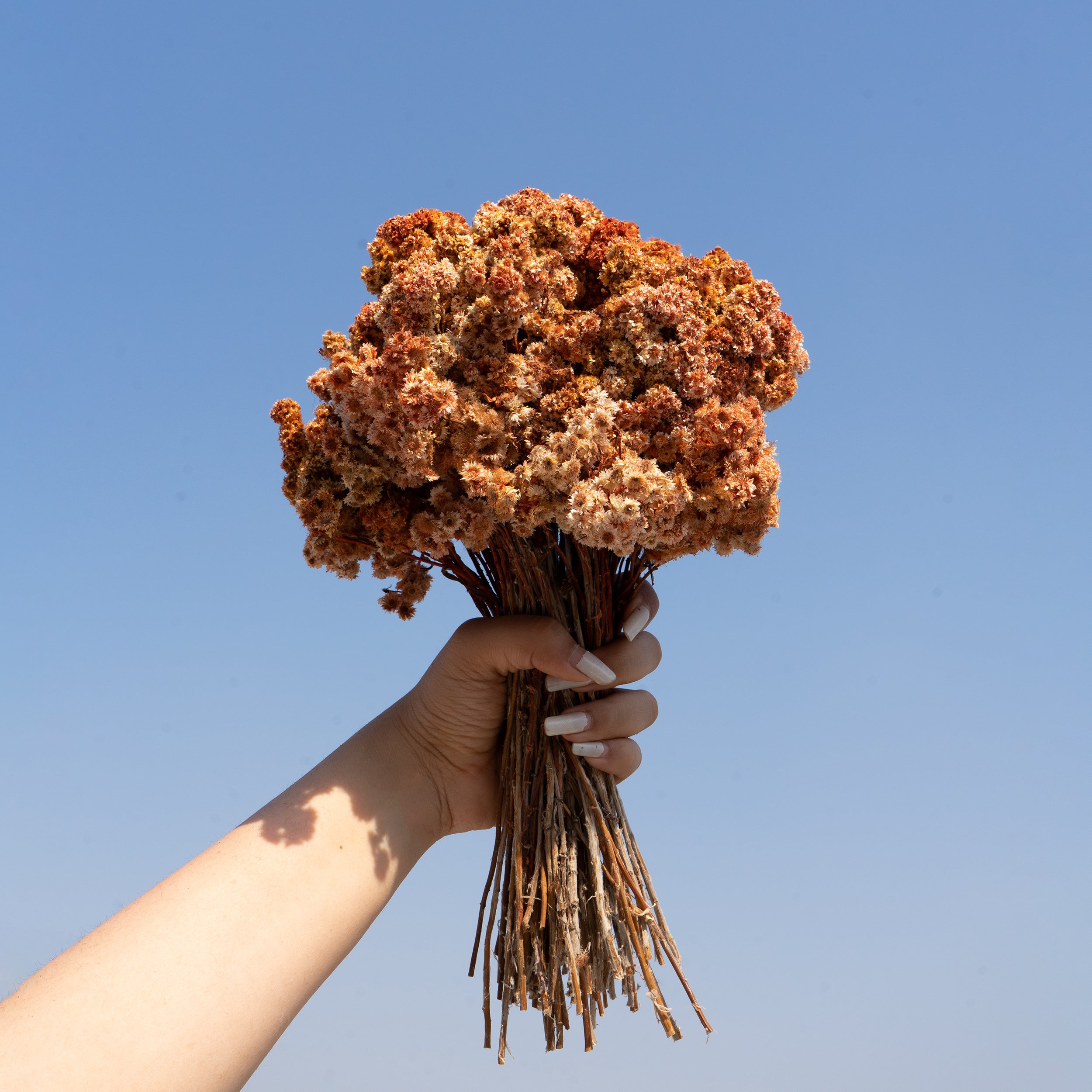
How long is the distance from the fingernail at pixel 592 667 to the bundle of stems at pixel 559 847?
148 mm

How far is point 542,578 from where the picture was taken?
113 inches

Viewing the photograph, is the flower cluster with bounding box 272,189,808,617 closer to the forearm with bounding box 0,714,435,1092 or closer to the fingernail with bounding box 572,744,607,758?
the fingernail with bounding box 572,744,607,758

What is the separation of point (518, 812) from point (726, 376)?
4.72 feet

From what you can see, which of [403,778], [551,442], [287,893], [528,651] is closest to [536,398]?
[551,442]

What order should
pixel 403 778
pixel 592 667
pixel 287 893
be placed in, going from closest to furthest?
pixel 287 893, pixel 592 667, pixel 403 778

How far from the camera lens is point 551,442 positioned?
95.4 inches

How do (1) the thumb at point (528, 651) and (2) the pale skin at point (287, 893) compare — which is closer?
(2) the pale skin at point (287, 893)

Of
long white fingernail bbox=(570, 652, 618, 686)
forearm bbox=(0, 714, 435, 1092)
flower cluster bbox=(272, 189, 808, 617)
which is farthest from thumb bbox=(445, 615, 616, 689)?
forearm bbox=(0, 714, 435, 1092)

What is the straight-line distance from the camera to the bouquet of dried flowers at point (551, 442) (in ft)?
7.98

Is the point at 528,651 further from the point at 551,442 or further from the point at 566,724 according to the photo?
the point at 551,442

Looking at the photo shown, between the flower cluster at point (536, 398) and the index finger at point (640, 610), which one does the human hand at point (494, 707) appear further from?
the flower cluster at point (536, 398)

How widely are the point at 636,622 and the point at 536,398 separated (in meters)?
0.84

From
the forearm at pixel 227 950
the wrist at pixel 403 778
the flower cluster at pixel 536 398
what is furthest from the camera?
the wrist at pixel 403 778

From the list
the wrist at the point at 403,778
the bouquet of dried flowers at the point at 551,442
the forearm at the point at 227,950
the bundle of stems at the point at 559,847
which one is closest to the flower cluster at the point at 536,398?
the bouquet of dried flowers at the point at 551,442
